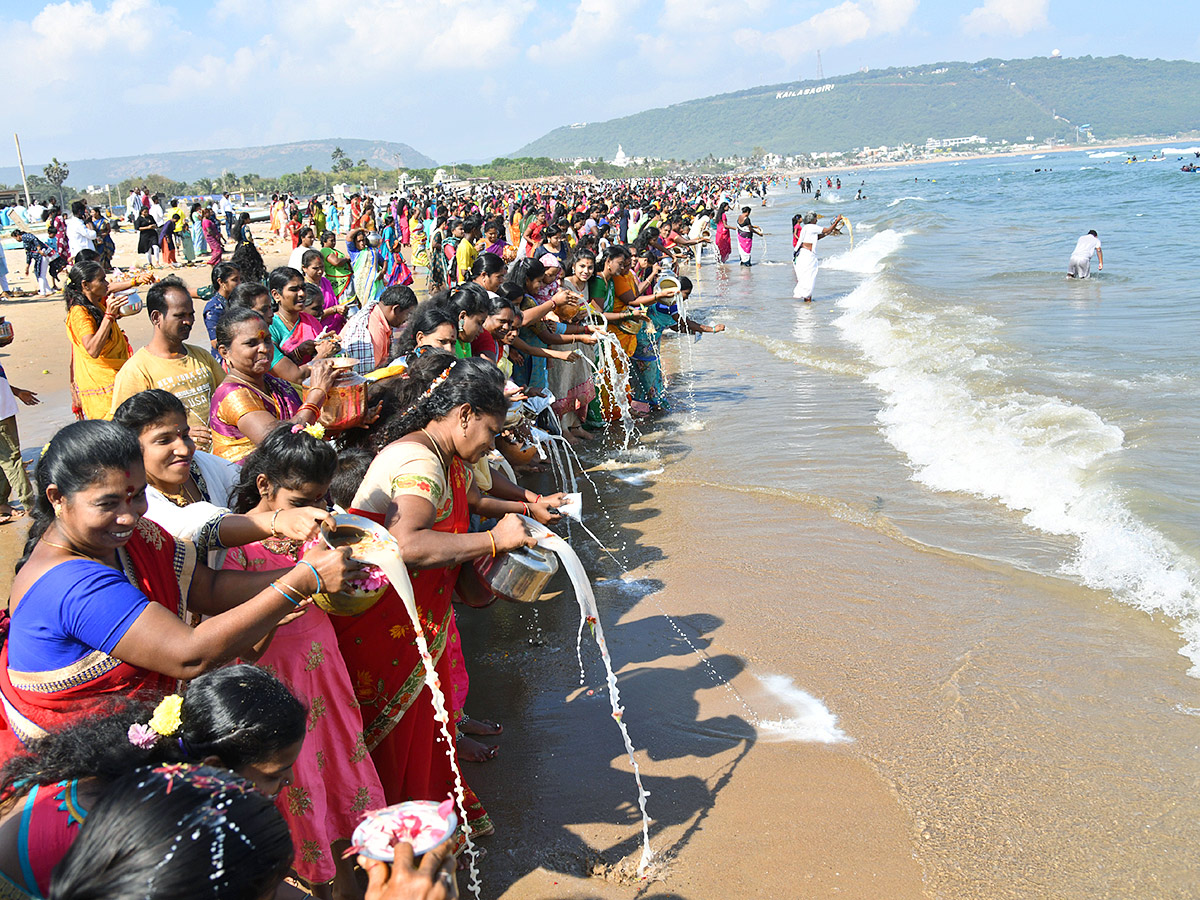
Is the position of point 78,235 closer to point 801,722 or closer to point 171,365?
point 171,365

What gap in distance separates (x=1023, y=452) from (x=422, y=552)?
6.27m

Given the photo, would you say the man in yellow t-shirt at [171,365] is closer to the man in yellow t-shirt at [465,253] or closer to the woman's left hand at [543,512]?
the woman's left hand at [543,512]

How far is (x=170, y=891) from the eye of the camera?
131cm

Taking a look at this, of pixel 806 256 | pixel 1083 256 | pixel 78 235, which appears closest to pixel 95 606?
pixel 806 256

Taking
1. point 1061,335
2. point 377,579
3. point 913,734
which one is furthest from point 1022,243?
point 377,579

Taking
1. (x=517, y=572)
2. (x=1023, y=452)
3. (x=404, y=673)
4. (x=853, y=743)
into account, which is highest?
(x=517, y=572)

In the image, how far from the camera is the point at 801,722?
159 inches

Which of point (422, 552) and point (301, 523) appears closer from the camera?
point (301, 523)

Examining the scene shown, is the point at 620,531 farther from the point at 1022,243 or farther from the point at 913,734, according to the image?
the point at 1022,243

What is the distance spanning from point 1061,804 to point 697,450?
16.6 ft

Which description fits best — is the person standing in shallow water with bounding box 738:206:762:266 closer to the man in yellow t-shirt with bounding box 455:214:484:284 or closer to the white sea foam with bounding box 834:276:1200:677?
the white sea foam with bounding box 834:276:1200:677

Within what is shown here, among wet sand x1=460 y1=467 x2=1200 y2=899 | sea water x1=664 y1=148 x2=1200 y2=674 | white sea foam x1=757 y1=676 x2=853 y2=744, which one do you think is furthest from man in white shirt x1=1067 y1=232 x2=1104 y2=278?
white sea foam x1=757 y1=676 x2=853 y2=744

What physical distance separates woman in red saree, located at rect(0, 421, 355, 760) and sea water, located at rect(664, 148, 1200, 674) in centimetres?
462

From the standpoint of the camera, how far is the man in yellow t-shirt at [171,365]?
4137 mm
